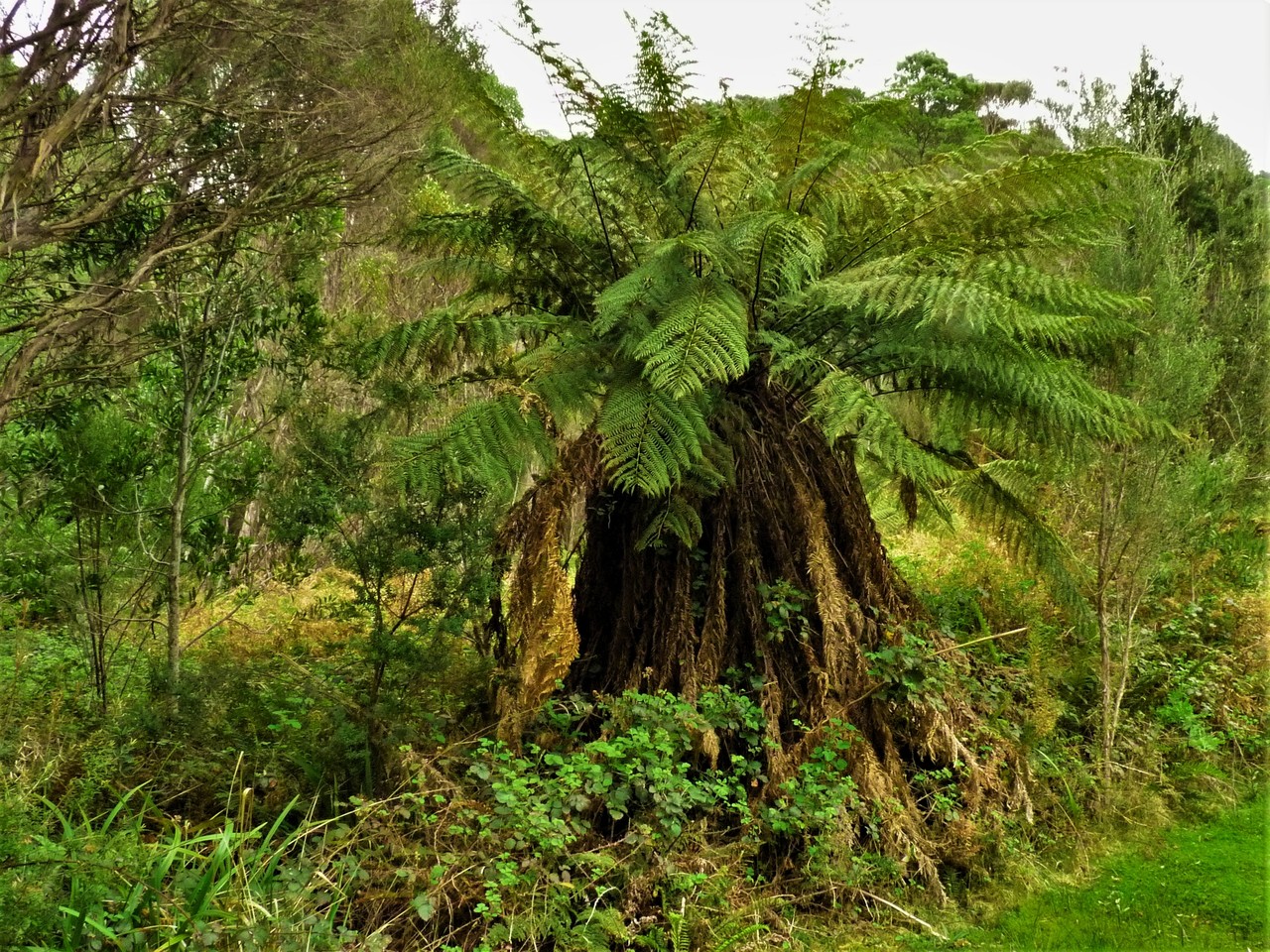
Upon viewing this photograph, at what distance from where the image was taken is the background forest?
2.80m

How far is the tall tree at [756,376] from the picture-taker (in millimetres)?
3029

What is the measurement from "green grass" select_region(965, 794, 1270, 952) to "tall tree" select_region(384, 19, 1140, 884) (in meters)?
0.35

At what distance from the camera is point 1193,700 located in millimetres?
4418

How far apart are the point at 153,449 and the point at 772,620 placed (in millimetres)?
2927

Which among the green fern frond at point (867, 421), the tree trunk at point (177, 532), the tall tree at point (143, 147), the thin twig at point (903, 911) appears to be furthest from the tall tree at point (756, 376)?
the tree trunk at point (177, 532)

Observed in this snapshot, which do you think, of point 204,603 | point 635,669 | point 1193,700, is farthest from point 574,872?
point 204,603

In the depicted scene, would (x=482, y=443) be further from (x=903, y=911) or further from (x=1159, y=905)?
(x=1159, y=905)

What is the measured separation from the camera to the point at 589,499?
11.8 ft

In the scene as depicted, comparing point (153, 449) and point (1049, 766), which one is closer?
point (1049, 766)

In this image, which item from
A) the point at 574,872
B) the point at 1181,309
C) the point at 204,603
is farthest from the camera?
the point at 204,603

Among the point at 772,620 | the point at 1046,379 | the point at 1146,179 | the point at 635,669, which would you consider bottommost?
the point at 635,669

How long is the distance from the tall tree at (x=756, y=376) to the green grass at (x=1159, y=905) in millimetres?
354

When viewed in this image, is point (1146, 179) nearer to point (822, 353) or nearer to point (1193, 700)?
point (822, 353)

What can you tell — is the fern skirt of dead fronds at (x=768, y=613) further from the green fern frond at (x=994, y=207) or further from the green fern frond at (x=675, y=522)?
the green fern frond at (x=994, y=207)
